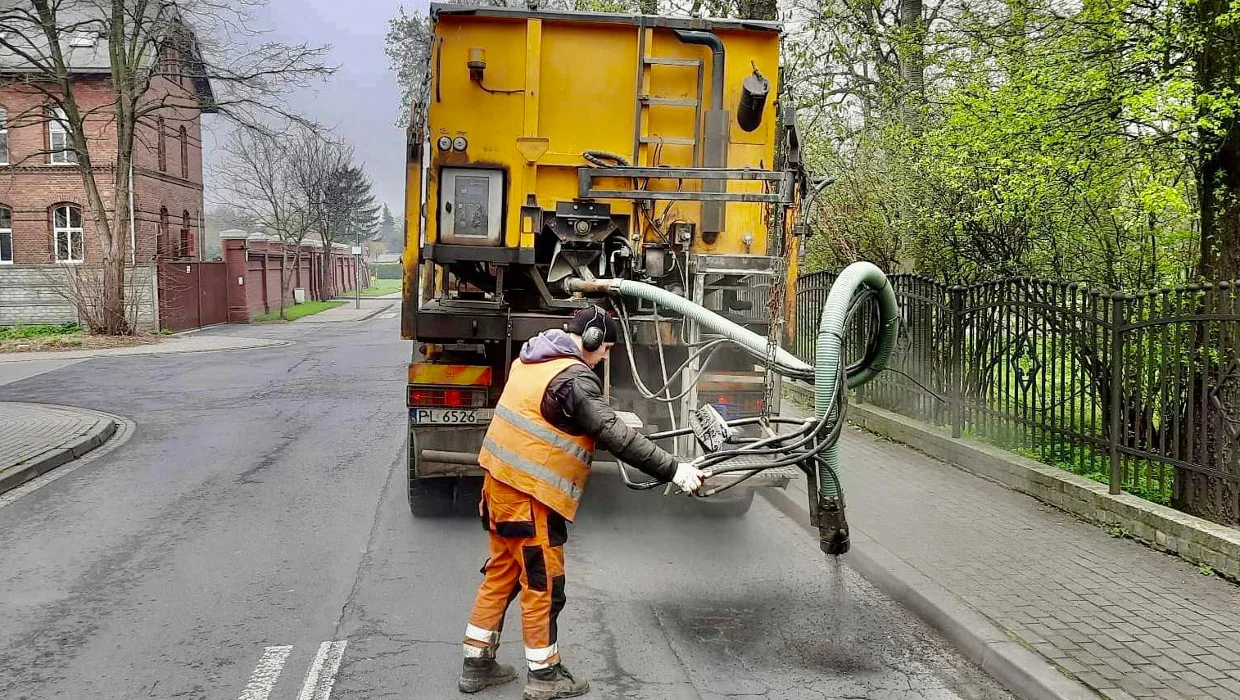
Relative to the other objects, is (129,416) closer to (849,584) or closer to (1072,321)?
(849,584)

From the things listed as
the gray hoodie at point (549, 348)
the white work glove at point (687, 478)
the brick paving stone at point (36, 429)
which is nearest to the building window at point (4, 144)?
the brick paving stone at point (36, 429)

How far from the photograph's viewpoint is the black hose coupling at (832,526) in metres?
4.90

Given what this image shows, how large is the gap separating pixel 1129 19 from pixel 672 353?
4603mm

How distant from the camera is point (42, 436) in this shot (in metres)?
11.0

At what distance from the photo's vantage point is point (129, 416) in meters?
13.1

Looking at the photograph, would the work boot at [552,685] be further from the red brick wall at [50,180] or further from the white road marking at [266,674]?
the red brick wall at [50,180]

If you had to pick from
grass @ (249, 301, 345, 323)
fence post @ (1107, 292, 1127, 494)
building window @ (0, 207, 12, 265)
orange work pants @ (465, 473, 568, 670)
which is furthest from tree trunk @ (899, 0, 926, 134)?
building window @ (0, 207, 12, 265)

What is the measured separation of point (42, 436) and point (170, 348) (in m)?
13.3

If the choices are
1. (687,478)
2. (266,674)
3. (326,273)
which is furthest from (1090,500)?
(326,273)

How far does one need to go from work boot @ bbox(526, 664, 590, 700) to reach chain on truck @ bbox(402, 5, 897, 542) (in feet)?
8.04

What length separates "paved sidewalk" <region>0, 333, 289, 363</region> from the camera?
72.1ft

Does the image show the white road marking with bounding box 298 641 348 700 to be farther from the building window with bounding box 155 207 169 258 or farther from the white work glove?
the building window with bounding box 155 207 169 258

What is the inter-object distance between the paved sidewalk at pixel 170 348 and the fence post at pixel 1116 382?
20.7 m

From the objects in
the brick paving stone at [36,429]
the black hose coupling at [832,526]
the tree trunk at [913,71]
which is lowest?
the brick paving stone at [36,429]
